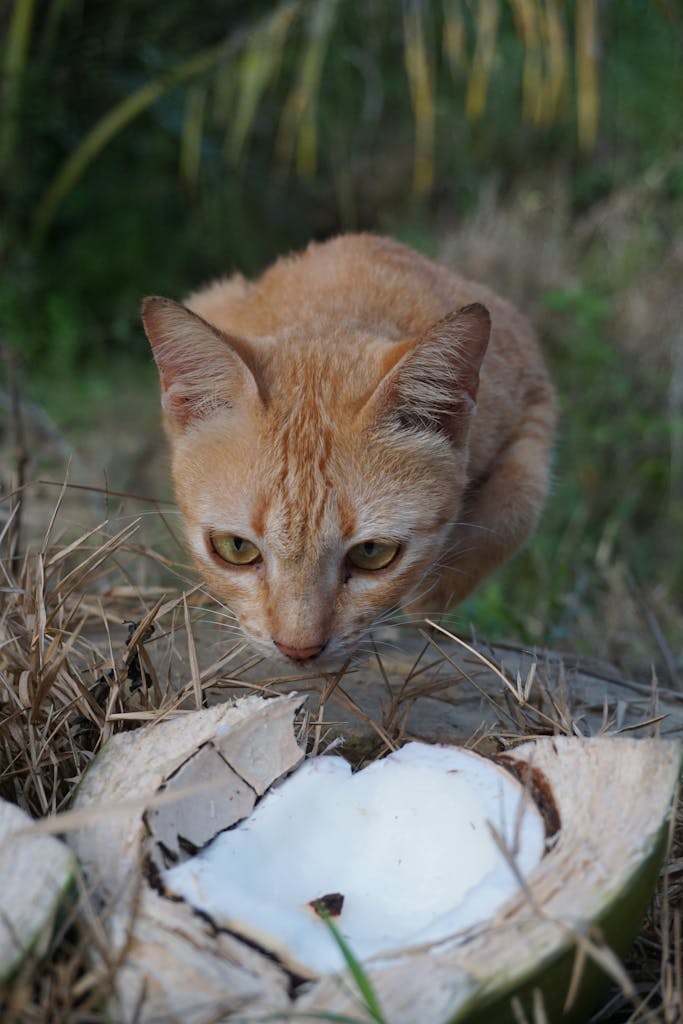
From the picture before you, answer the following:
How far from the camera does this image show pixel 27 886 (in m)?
1.36

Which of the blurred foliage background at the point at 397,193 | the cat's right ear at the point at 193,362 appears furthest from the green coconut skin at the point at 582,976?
the blurred foliage background at the point at 397,193

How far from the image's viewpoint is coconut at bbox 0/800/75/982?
1.29 m

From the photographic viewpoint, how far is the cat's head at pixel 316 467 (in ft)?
7.18

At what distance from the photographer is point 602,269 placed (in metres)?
6.83

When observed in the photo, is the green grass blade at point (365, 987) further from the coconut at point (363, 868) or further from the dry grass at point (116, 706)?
the dry grass at point (116, 706)

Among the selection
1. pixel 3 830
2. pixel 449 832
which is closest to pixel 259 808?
pixel 449 832

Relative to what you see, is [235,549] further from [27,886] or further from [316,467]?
[27,886]

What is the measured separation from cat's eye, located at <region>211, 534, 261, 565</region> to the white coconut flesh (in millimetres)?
629

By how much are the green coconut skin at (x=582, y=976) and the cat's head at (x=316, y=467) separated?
0.88 meters

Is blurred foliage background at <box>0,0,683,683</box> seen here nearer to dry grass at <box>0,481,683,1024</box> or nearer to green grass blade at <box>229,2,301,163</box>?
green grass blade at <box>229,2,301,163</box>

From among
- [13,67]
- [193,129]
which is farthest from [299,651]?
[13,67]

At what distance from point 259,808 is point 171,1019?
18.7 inches

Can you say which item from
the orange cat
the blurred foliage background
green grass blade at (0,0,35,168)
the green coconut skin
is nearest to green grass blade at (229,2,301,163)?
the blurred foliage background

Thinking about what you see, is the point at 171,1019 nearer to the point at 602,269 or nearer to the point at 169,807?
the point at 169,807
